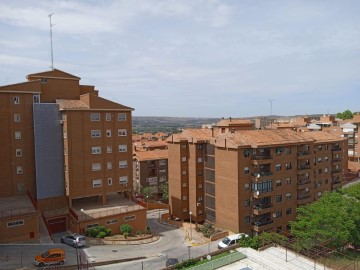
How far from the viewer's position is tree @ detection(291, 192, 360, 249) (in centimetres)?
3872

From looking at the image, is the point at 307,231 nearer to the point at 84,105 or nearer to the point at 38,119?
the point at 84,105

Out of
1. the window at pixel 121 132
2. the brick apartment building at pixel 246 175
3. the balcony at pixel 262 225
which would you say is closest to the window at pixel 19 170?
the window at pixel 121 132

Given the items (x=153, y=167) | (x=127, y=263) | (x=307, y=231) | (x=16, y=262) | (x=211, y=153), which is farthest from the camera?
(x=153, y=167)

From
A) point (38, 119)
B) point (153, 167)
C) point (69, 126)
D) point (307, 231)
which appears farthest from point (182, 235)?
point (153, 167)

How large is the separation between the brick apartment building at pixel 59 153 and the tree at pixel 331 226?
20.5m

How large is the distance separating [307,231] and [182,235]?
17950mm

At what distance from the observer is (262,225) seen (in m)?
51.9

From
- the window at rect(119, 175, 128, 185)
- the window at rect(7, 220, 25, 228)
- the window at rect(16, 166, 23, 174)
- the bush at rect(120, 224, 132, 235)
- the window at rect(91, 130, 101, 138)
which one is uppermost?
the window at rect(91, 130, 101, 138)

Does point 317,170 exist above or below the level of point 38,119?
below

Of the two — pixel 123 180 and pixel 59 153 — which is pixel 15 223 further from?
pixel 123 180

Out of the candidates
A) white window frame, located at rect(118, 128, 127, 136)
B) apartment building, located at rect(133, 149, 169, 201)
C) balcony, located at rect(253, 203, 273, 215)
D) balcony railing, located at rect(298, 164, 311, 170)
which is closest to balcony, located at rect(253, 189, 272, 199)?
balcony, located at rect(253, 203, 273, 215)

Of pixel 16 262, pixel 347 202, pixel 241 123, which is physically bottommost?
pixel 16 262

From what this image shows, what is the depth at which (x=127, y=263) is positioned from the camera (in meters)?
36.8

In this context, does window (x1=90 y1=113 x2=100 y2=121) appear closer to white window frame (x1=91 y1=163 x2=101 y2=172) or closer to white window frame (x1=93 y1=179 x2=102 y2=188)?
white window frame (x1=91 y1=163 x2=101 y2=172)
